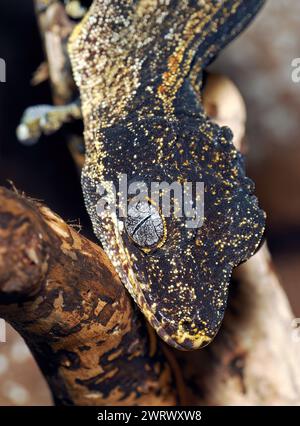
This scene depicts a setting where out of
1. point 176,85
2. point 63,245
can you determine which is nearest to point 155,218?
point 63,245

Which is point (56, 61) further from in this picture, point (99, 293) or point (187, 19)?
point (99, 293)

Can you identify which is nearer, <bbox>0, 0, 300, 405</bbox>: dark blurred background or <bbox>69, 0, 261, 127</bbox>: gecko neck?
<bbox>69, 0, 261, 127</bbox>: gecko neck

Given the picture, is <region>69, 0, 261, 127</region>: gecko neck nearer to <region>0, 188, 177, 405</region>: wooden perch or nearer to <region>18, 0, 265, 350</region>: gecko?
<region>18, 0, 265, 350</region>: gecko

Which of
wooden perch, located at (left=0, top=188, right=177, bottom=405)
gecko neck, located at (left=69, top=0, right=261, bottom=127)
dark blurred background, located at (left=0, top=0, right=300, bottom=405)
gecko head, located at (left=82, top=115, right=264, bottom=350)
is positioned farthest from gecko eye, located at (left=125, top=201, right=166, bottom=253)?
dark blurred background, located at (left=0, top=0, right=300, bottom=405)

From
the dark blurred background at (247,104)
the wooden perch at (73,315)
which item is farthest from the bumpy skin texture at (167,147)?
the dark blurred background at (247,104)

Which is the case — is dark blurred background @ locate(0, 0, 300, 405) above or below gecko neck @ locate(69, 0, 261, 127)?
below

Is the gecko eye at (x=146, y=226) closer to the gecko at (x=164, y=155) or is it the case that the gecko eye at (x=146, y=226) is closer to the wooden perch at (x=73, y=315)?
the gecko at (x=164, y=155)

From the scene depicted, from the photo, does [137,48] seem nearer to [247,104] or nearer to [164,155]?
[164,155]
